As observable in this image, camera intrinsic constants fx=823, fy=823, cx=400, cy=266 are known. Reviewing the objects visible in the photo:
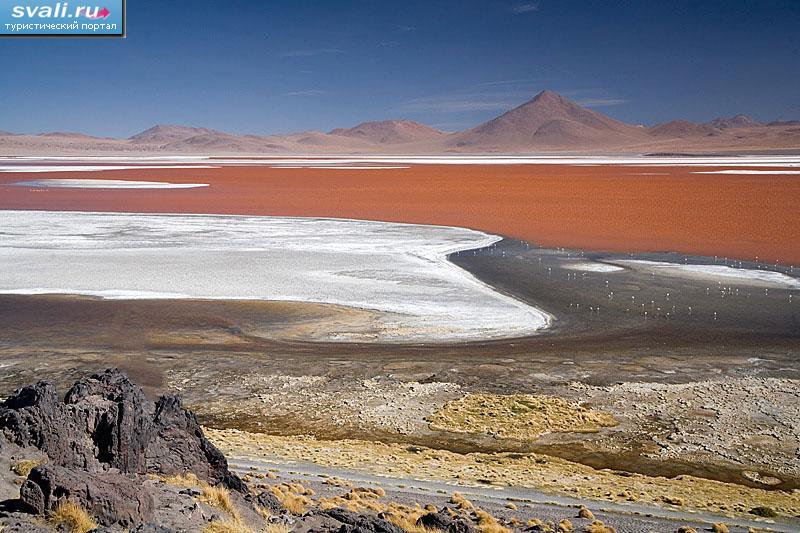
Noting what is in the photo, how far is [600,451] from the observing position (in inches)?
475

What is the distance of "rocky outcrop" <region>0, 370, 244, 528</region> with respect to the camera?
6547 mm

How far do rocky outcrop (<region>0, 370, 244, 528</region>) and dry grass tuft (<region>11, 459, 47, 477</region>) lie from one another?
0.17 metres

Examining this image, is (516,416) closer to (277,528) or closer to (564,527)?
(564,527)

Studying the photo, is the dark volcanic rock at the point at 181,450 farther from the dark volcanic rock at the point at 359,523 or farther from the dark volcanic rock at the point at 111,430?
the dark volcanic rock at the point at 359,523

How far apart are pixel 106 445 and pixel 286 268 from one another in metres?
17.3

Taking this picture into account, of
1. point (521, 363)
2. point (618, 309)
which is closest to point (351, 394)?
point (521, 363)

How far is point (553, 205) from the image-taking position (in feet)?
150

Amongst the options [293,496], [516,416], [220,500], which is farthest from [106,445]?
[516,416]

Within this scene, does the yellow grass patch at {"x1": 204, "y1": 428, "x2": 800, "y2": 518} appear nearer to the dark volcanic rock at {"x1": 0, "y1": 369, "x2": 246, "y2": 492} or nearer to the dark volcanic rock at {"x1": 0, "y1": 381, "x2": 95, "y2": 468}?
the dark volcanic rock at {"x1": 0, "y1": 369, "x2": 246, "y2": 492}

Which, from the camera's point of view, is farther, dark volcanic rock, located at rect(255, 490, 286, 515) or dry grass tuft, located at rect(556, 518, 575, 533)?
dry grass tuft, located at rect(556, 518, 575, 533)

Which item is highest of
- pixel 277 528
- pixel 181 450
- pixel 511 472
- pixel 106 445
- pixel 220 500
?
pixel 106 445

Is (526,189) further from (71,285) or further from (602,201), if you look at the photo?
(71,285)

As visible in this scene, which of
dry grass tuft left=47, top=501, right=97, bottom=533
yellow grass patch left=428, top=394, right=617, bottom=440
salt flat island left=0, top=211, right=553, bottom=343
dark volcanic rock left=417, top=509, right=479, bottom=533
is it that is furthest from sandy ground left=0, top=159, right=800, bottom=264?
dry grass tuft left=47, top=501, right=97, bottom=533

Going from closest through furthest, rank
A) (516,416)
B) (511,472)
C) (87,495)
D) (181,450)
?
(87,495) → (181,450) → (511,472) → (516,416)
